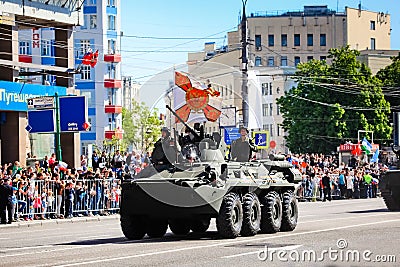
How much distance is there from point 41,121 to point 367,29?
84746 millimetres

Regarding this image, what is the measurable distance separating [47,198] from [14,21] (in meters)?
13.4

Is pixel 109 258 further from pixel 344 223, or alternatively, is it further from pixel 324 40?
pixel 324 40

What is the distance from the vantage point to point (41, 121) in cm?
3925

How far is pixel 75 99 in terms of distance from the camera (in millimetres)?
40656

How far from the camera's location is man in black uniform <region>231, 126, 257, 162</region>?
22.6m

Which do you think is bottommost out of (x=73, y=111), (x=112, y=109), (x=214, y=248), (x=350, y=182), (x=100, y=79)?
(x=350, y=182)

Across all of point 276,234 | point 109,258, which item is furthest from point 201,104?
point 109,258

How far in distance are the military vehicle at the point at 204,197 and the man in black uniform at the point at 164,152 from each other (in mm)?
238

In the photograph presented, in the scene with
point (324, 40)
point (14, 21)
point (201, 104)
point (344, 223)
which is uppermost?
point (324, 40)

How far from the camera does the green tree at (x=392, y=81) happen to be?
298 ft

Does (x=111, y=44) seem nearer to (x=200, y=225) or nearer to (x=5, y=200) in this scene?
(x=5, y=200)

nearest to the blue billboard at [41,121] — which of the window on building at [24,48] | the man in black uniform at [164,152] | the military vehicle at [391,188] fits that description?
the military vehicle at [391,188]

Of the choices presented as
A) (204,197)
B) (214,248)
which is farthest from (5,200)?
(214,248)

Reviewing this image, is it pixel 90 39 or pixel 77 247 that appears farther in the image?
pixel 90 39
